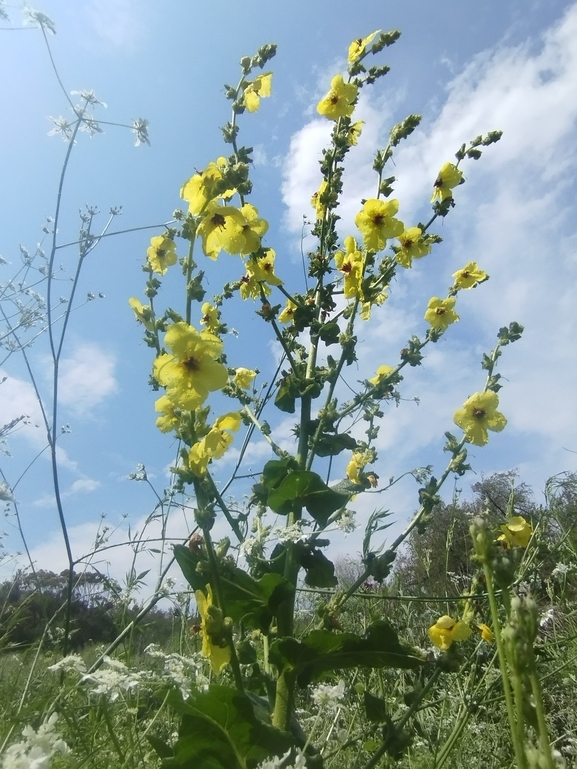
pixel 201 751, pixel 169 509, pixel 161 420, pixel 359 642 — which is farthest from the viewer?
pixel 169 509

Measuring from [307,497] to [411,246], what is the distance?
1428 mm

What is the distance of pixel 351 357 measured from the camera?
8.16 ft

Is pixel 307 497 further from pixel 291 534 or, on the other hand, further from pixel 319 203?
pixel 319 203

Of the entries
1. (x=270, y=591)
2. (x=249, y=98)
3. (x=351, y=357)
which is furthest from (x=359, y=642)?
(x=249, y=98)

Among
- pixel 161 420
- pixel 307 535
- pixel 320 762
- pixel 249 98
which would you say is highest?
pixel 249 98

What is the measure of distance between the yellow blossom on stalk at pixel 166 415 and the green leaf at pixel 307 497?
44 cm

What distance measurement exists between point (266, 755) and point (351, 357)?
1500 millimetres

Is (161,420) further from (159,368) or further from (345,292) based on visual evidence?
(345,292)

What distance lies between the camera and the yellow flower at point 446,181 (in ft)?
9.53

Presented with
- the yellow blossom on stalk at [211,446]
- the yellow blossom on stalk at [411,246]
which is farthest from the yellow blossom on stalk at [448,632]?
the yellow blossom on stalk at [411,246]

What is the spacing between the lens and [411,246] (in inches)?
112

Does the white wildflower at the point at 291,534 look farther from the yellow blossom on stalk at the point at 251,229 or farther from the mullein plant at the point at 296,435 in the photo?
the yellow blossom on stalk at the point at 251,229

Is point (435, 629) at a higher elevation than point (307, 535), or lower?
lower

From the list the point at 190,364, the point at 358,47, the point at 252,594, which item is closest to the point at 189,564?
the point at 252,594
